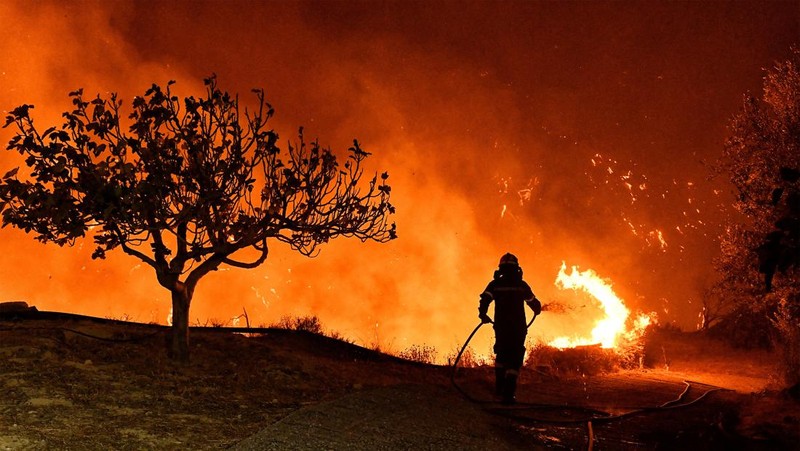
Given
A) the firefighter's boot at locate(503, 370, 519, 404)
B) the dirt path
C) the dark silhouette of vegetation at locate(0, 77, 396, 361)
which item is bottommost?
the dirt path

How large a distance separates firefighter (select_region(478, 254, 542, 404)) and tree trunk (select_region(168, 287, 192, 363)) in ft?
16.4

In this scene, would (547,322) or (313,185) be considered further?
(547,322)

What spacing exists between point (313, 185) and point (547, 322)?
2945cm

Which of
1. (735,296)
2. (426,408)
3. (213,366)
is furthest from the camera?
(735,296)

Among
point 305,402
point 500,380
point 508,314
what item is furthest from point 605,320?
point 305,402

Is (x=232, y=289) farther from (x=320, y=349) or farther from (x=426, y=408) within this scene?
(x=426, y=408)

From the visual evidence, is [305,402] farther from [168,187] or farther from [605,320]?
[605,320]

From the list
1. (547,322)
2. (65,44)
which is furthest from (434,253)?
(65,44)

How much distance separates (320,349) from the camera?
41.4 ft

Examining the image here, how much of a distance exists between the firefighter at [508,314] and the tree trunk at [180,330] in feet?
16.4

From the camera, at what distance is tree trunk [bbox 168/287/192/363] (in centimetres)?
1008

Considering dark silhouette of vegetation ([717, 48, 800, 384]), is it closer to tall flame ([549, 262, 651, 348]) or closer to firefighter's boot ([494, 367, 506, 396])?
tall flame ([549, 262, 651, 348])

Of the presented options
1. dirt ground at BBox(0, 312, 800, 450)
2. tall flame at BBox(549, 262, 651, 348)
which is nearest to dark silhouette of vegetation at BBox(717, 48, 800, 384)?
dirt ground at BBox(0, 312, 800, 450)

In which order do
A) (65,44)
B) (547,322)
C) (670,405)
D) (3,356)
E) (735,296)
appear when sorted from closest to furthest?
(3,356) → (670,405) → (735,296) → (547,322) → (65,44)
